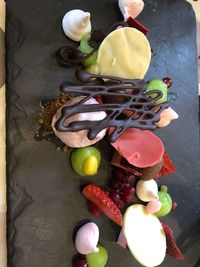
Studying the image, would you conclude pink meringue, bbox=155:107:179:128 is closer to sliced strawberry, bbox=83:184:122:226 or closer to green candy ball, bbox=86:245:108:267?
sliced strawberry, bbox=83:184:122:226

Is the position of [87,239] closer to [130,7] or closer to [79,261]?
[79,261]

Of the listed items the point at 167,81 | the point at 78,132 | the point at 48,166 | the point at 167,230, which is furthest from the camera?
the point at 167,81

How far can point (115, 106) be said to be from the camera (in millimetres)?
991

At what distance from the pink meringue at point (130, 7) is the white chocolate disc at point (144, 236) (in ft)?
2.12

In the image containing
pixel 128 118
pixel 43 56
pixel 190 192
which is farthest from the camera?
pixel 190 192

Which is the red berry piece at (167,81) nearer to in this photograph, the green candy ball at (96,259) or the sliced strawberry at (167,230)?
the sliced strawberry at (167,230)

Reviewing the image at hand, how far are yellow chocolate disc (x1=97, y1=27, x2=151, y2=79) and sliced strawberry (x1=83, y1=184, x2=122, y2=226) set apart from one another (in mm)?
359

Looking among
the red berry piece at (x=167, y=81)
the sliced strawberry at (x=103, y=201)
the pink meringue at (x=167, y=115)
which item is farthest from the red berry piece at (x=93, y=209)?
the red berry piece at (x=167, y=81)

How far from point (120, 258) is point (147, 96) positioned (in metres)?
0.53

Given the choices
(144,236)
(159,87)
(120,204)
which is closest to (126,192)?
(120,204)

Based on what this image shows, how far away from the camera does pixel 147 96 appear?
3.50 feet

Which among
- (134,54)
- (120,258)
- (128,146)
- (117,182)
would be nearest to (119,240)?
(120,258)

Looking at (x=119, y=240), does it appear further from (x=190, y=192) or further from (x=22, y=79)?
(x=22, y=79)

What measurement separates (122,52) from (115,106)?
192 mm
